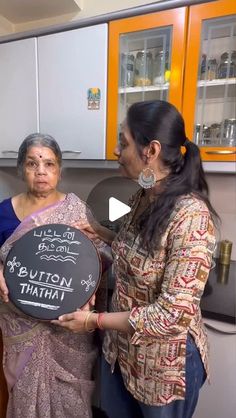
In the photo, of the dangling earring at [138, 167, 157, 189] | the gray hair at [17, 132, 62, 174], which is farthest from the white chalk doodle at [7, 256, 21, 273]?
the dangling earring at [138, 167, 157, 189]

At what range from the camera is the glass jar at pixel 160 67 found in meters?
1.10

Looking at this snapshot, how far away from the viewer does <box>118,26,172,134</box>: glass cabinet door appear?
1.10 meters

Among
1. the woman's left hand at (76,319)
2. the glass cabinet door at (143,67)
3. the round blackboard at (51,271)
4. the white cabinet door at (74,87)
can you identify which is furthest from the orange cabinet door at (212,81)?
the woman's left hand at (76,319)

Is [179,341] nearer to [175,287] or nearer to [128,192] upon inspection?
[175,287]

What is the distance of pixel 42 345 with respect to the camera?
87 centimetres

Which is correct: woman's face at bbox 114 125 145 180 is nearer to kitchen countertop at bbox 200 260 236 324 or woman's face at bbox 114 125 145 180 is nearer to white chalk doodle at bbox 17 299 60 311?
white chalk doodle at bbox 17 299 60 311

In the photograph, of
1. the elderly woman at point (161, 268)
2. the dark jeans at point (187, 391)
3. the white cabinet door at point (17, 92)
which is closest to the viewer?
the elderly woman at point (161, 268)

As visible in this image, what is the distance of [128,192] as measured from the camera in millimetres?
1607

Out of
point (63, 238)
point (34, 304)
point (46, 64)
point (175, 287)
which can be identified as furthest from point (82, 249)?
point (46, 64)

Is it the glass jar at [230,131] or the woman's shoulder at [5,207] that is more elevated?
the glass jar at [230,131]

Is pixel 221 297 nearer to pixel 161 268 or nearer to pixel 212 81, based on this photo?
pixel 161 268

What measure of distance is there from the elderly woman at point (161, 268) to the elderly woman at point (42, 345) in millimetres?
197

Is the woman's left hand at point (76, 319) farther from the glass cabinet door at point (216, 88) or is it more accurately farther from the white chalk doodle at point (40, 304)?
the glass cabinet door at point (216, 88)

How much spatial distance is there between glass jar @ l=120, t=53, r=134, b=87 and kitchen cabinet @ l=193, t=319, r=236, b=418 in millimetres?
1049
